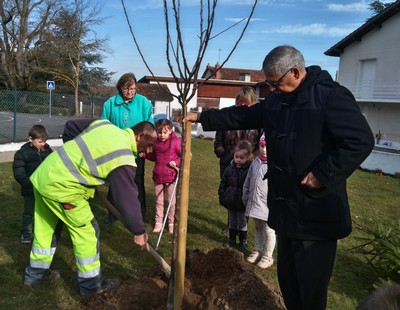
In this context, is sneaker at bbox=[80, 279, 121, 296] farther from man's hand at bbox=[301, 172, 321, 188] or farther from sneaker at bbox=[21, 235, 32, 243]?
man's hand at bbox=[301, 172, 321, 188]

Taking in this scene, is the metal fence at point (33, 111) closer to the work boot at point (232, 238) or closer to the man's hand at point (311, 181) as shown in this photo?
the work boot at point (232, 238)

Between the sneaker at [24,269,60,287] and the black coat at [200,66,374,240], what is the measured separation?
2387 mm

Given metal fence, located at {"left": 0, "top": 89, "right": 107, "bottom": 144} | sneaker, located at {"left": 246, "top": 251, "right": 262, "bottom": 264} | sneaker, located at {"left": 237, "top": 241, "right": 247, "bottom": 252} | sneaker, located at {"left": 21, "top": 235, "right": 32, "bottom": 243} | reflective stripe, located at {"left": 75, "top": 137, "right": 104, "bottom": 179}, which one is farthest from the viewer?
metal fence, located at {"left": 0, "top": 89, "right": 107, "bottom": 144}

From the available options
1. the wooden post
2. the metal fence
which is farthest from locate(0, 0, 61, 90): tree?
the wooden post

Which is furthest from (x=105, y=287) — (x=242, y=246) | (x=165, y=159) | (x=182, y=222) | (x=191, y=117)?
(x=165, y=159)

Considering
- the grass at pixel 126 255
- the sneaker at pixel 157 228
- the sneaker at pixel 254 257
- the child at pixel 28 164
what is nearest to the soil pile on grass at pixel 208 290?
the grass at pixel 126 255

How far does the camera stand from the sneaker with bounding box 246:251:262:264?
15.1 ft

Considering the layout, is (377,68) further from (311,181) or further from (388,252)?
(311,181)

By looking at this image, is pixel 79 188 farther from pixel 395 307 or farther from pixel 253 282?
pixel 395 307

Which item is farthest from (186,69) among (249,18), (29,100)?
(29,100)

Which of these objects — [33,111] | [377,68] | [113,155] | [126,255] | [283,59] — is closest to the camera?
[283,59]

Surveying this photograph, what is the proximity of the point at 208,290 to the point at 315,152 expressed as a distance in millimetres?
1532

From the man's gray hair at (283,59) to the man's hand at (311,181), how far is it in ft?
2.03

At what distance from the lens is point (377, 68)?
23609mm
